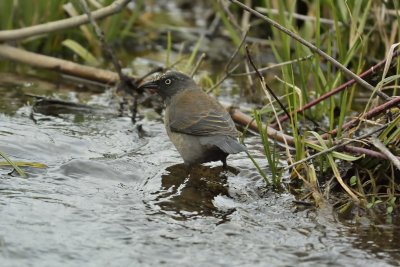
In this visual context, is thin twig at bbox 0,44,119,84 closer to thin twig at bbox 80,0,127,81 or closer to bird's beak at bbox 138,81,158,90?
thin twig at bbox 80,0,127,81

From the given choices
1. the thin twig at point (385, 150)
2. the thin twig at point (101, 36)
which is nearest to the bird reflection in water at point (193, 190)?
the thin twig at point (385, 150)

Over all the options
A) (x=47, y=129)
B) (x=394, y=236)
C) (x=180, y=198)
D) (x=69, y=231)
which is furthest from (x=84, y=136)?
(x=394, y=236)

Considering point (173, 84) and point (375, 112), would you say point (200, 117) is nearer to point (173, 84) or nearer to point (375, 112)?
point (173, 84)

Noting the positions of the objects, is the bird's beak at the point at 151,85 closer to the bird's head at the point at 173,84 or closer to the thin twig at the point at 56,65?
the bird's head at the point at 173,84

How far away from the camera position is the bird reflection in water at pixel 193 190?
16.1ft

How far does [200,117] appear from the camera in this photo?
615 cm

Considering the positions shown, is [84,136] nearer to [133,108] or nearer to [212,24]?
[133,108]

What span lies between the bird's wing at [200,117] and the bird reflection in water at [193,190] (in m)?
0.28

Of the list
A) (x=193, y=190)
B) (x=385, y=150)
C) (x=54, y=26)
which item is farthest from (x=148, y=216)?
(x=54, y=26)

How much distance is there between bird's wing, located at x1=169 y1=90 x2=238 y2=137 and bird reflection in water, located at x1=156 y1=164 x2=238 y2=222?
0.28 m

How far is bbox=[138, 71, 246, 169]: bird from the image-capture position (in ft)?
19.3

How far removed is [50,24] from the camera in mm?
7402

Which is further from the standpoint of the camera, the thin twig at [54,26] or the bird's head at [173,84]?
the thin twig at [54,26]

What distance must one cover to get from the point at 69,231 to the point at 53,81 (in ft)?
13.4
